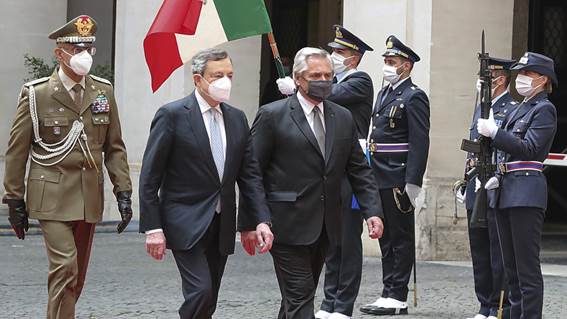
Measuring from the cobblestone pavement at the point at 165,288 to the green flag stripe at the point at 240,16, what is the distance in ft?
6.71

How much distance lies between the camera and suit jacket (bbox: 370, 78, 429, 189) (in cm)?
970

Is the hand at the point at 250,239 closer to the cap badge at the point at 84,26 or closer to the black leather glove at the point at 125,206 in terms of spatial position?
the black leather glove at the point at 125,206

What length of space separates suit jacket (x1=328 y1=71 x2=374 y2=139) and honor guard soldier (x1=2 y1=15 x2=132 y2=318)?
1832 mm

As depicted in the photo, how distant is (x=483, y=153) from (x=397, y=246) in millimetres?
1491

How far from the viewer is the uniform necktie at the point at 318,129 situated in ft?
24.9

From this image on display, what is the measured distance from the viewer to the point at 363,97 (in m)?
9.42

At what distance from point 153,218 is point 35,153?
1362mm

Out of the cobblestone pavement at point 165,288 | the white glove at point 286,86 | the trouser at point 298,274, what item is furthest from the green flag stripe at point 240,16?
the cobblestone pavement at point 165,288

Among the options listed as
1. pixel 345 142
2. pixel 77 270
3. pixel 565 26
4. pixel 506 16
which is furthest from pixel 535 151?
pixel 565 26

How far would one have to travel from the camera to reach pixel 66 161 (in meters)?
7.96

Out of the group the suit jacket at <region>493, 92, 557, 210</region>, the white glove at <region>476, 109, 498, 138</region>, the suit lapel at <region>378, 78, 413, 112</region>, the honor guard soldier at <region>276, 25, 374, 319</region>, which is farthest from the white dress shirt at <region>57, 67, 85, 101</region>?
the suit lapel at <region>378, 78, 413, 112</region>

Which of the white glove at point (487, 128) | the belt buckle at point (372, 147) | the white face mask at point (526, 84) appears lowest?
the belt buckle at point (372, 147)

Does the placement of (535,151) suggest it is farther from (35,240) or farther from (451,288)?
(35,240)

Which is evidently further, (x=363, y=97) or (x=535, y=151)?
(x=363, y=97)
